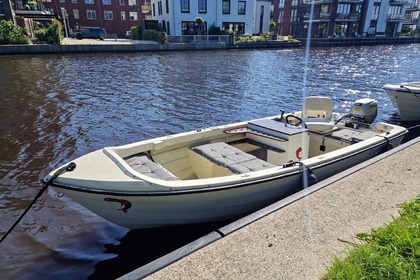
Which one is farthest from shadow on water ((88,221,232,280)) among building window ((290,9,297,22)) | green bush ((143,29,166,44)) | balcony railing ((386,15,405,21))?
balcony railing ((386,15,405,21))

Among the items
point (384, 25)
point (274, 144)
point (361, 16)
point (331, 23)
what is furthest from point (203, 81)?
point (384, 25)

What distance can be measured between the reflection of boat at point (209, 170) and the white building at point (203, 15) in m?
37.8

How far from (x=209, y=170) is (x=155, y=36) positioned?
37.8 m

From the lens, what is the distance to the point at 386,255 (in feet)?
9.31

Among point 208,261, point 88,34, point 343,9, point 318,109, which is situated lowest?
point 208,261

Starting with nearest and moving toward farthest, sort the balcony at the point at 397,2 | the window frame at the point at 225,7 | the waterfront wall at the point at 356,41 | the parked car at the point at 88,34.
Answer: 1. the window frame at the point at 225,7
2. the parked car at the point at 88,34
3. the waterfront wall at the point at 356,41
4. the balcony at the point at 397,2

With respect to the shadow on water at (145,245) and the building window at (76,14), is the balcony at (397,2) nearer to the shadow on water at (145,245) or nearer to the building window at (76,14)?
the building window at (76,14)

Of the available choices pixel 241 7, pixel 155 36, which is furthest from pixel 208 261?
pixel 241 7

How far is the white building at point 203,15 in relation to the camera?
134 feet

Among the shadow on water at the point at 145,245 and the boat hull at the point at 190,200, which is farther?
the shadow on water at the point at 145,245

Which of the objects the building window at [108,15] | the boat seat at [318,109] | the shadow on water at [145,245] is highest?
the building window at [108,15]

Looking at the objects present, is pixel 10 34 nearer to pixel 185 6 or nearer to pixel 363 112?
pixel 185 6

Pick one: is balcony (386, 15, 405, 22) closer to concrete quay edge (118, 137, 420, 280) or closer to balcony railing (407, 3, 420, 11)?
balcony railing (407, 3, 420, 11)

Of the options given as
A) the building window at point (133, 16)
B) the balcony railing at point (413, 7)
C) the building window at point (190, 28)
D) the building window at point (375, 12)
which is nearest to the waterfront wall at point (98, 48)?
the building window at point (190, 28)
